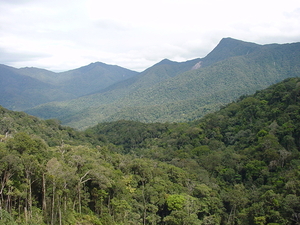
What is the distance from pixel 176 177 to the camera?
3353 cm

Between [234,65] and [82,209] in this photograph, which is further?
[234,65]

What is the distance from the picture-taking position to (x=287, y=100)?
1868 inches

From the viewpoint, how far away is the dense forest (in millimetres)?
15305

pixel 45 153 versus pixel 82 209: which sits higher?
pixel 45 153

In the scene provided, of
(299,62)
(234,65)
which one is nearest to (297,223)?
(234,65)

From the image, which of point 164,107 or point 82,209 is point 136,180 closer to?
point 82,209

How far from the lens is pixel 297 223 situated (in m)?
21.9

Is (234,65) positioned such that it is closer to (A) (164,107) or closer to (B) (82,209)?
(A) (164,107)

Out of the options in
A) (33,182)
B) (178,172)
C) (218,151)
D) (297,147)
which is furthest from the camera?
(218,151)

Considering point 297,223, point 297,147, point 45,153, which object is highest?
point 45,153

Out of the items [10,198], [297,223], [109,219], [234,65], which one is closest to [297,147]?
[297,223]

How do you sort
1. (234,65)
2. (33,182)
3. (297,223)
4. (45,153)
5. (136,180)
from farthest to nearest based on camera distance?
(234,65), (136,180), (297,223), (45,153), (33,182)

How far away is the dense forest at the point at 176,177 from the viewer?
1530 centimetres

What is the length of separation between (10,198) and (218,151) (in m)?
39.8
